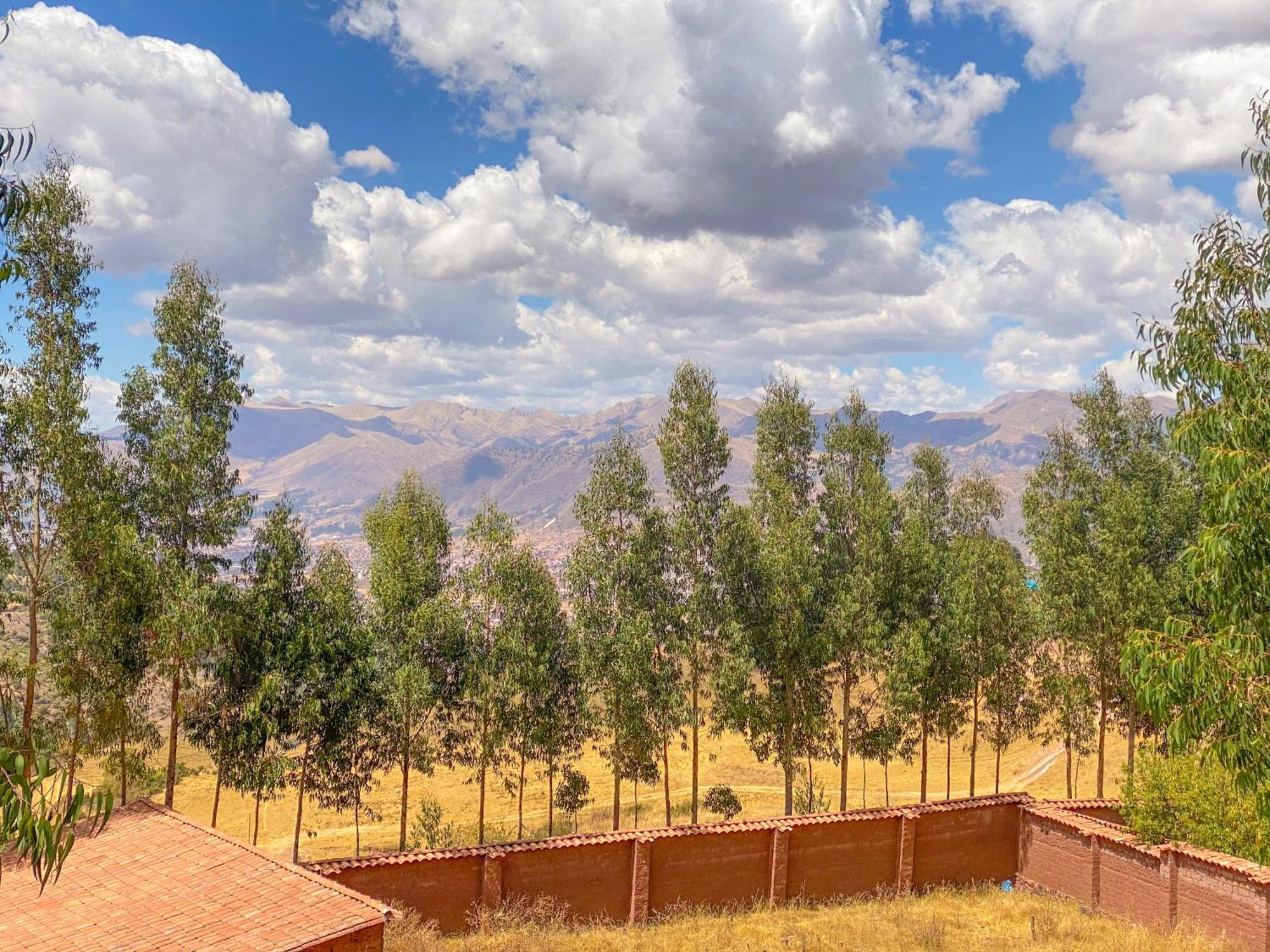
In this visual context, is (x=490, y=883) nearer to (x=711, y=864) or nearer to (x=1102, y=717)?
(x=711, y=864)

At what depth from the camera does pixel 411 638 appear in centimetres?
3400

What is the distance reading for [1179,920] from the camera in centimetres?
2581

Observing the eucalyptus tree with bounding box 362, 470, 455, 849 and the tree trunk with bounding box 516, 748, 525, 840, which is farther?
the tree trunk with bounding box 516, 748, 525, 840

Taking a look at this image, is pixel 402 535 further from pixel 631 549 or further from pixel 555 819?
pixel 555 819

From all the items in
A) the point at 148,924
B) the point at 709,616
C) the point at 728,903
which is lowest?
the point at 728,903

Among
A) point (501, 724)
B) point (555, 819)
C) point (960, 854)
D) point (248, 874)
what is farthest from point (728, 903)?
point (555, 819)

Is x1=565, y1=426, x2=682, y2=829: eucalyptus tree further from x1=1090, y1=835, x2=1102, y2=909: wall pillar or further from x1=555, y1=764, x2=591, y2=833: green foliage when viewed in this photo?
x1=1090, y1=835, x2=1102, y2=909: wall pillar

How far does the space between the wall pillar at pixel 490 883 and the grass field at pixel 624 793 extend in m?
21.0

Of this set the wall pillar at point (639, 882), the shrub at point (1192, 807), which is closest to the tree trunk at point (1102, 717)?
the shrub at point (1192, 807)

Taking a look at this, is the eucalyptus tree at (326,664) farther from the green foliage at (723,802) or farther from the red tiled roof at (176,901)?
the green foliage at (723,802)

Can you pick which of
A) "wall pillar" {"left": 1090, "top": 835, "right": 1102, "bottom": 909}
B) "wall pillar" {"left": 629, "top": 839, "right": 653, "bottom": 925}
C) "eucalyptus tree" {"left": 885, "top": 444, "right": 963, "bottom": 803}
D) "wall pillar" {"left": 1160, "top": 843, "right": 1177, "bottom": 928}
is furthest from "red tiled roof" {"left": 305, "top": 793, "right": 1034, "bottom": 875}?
"wall pillar" {"left": 1160, "top": 843, "right": 1177, "bottom": 928}

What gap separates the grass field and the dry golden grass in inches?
769

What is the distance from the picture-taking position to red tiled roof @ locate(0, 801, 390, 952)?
1723 centimetres

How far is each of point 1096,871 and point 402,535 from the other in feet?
95.2
